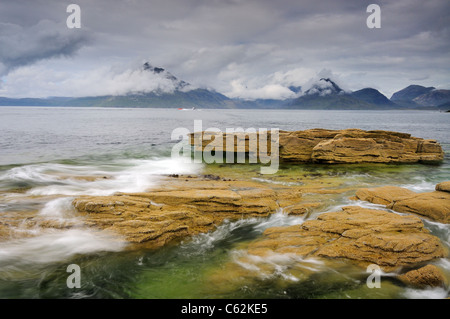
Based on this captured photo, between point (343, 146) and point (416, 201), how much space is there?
13.9 m

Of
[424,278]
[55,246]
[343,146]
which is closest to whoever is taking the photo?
[424,278]

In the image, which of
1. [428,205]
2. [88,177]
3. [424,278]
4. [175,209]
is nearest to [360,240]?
[424,278]

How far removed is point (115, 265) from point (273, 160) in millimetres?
19672

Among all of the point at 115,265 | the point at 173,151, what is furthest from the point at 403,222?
the point at 173,151

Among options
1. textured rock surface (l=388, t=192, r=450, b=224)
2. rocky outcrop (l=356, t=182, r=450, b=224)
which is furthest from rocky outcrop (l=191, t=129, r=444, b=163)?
textured rock surface (l=388, t=192, r=450, b=224)

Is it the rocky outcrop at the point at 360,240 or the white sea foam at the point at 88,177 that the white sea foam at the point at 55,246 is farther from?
the rocky outcrop at the point at 360,240

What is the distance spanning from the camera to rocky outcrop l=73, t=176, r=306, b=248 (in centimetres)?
1062

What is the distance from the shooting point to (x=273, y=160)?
86.7ft

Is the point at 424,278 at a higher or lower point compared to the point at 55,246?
lower

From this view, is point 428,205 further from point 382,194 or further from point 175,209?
point 175,209

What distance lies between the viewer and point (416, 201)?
12492 millimetres

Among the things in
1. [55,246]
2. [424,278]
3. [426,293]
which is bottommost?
[426,293]

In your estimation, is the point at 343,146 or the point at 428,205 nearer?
the point at 428,205

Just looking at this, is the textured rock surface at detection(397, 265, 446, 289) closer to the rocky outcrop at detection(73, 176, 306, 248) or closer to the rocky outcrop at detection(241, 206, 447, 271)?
the rocky outcrop at detection(241, 206, 447, 271)
